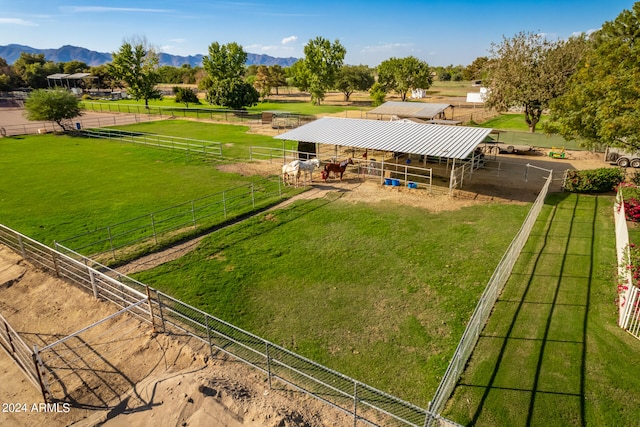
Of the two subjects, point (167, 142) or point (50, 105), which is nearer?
point (167, 142)

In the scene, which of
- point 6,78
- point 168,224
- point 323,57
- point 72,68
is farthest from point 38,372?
point 72,68

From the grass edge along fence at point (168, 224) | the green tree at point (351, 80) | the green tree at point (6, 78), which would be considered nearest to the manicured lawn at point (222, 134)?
the grass edge along fence at point (168, 224)

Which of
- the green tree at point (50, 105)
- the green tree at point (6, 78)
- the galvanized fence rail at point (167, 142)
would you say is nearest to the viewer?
the galvanized fence rail at point (167, 142)

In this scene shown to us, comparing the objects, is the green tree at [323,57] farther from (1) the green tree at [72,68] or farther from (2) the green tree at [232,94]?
(1) the green tree at [72,68]

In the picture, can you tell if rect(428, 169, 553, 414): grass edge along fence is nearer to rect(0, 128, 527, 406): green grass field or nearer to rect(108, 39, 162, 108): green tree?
rect(0, 128, 527, 406): green grass field

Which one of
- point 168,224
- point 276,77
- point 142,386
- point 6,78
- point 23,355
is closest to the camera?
point 142,386

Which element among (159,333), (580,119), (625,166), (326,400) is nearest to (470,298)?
(326,400)

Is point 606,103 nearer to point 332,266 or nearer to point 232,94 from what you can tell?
point 332,266
